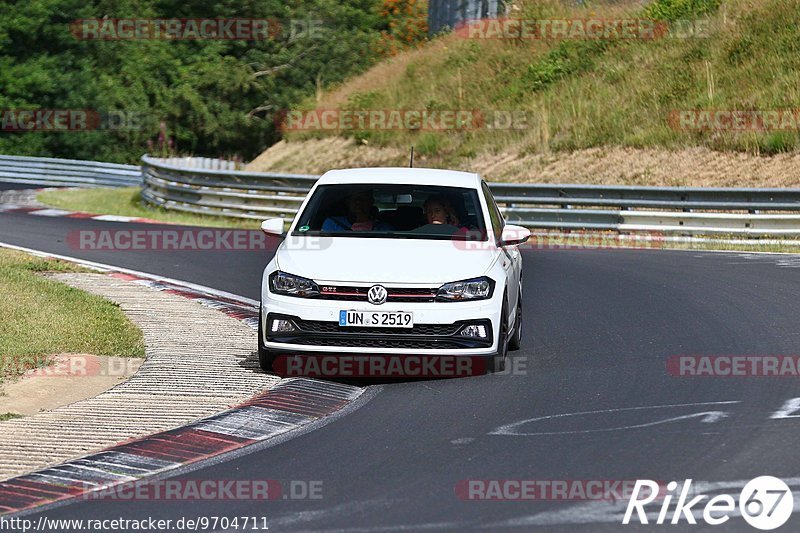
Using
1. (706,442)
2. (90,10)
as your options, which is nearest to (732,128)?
(706,442)

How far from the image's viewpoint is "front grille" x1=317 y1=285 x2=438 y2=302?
991 cm

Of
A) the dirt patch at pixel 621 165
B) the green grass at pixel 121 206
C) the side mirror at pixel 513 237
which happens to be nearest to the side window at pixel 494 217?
the side mirror at pixel 513 237

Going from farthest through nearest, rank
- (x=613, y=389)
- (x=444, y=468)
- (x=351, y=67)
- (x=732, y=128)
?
(x=351, y=67), (x=732, y=128), (x=613, y=389), (x=444, y=468)

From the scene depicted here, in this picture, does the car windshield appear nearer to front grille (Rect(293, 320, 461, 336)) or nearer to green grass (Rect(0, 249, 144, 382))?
front grille (Rect(293, 320, 461, 336))

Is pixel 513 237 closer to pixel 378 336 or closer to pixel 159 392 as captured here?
pixel 378 336

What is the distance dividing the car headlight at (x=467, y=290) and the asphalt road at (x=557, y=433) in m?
0.65

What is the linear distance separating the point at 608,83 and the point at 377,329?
2434cm

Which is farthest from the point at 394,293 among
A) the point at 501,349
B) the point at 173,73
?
the point at 173,73

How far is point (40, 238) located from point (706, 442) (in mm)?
16468

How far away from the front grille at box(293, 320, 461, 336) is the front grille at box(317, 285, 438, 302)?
0.20 m

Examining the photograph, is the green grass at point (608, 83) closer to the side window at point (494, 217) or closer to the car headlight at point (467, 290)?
the side window at point (494, 217)

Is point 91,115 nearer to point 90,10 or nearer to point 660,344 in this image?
point 90,10

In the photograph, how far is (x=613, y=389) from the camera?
964cm

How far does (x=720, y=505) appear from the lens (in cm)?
639
